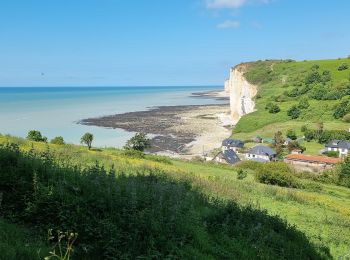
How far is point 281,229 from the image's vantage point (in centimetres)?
1072

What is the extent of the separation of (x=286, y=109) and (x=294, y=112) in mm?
3468

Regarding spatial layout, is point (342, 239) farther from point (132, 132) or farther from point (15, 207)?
point (132, 132)

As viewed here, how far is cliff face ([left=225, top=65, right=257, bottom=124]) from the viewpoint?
11331cm

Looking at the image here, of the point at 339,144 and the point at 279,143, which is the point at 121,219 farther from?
the point at 279,143

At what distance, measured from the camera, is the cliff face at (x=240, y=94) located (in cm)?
11331

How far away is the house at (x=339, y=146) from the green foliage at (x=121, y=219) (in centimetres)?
5903

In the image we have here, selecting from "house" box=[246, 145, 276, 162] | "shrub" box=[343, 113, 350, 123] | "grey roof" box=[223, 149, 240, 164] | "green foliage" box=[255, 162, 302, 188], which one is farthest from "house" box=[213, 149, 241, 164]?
"shrub" box=[343, 113, 350, 123]

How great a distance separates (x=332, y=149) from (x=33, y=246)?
66322mm

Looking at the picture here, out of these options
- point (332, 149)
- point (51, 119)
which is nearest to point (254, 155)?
point (332, 149)

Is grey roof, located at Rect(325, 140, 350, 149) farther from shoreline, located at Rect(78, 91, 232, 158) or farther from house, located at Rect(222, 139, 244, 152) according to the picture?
shoreline, located at Rect(78, 91, 232, 158)

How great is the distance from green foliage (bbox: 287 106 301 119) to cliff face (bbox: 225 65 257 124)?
17.6 meters

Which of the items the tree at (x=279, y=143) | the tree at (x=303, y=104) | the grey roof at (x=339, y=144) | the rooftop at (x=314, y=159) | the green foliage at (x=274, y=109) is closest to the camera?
the rooftop at (x=314, y=159)

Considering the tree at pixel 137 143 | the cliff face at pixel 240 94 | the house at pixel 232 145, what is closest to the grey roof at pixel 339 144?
the house at pixel 232 145

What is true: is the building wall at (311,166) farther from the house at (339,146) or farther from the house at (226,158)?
the house at (339,146)
